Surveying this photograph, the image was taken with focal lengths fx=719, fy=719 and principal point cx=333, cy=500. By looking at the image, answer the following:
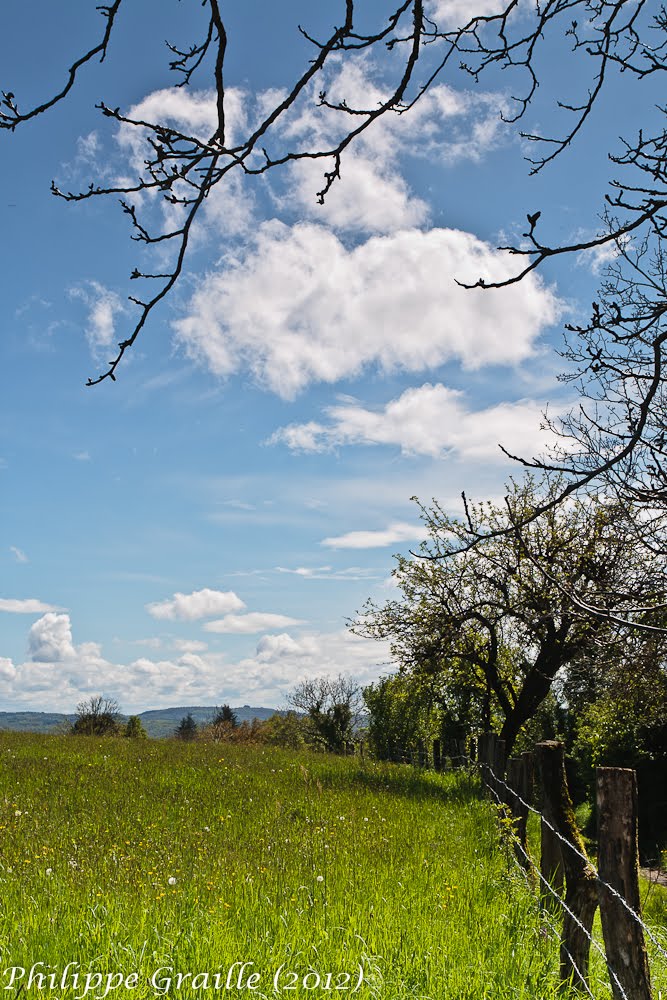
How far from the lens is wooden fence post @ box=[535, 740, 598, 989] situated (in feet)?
13.9

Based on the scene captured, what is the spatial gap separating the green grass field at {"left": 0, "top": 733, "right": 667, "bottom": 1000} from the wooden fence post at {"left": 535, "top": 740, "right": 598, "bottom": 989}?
0.66 feet

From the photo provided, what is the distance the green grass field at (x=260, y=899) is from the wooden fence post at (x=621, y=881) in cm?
60

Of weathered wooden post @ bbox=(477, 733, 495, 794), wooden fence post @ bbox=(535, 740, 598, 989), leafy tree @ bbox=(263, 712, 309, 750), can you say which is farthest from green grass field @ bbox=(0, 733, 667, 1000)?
leafy tree @ bbox=(263, 712, 309, 750)

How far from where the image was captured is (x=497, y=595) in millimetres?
19625

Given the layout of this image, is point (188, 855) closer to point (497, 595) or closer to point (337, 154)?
point (337, 154)

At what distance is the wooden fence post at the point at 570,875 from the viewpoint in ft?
13.9

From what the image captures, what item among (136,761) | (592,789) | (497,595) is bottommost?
(592,789)

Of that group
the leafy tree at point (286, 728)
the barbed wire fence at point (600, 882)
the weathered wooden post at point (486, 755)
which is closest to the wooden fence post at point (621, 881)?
the barbed wire fence at point (600, 882)

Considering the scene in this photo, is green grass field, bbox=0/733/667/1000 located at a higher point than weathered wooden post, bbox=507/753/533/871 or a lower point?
lower

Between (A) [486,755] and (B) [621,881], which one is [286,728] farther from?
(B) [621,881]

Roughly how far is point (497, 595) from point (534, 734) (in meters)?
19.0

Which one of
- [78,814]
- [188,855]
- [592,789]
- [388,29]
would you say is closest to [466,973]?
[188,855]

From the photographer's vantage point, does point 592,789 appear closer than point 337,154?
No

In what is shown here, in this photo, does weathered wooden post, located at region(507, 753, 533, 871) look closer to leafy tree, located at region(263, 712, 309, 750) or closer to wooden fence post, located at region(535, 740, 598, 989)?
wooden fence post, located at region(535, 740, 598, 989)
